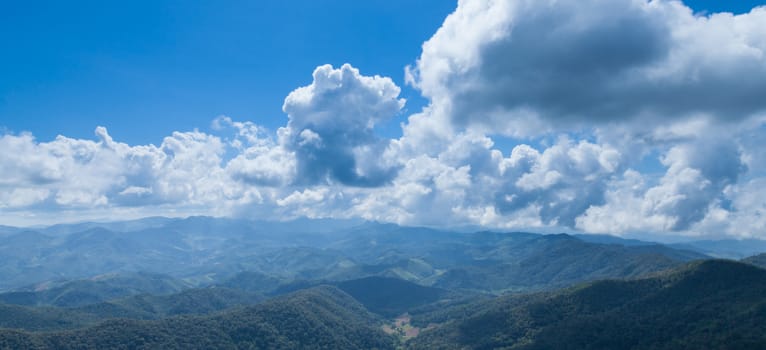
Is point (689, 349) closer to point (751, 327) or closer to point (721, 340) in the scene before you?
point (721, 340)

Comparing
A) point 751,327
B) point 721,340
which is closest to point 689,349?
point 721,340
